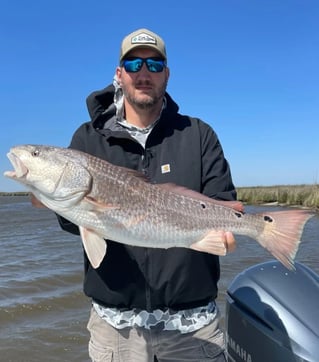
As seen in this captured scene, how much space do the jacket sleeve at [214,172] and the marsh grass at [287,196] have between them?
27741mm

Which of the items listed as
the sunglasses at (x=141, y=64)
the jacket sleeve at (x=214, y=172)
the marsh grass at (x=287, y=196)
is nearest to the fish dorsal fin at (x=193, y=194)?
the jacket sleeve at (x=214, y=172)

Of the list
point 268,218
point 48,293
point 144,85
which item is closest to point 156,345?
point 268,218

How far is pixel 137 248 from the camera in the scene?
383 cm

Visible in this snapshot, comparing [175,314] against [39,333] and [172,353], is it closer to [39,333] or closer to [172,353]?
[172,353]

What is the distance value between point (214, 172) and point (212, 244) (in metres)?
0.70

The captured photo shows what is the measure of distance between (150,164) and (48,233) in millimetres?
18872

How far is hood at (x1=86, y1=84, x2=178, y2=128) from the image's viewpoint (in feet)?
14.0

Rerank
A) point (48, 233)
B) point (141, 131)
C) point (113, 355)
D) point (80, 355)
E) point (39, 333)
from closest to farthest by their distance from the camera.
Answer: point (113, 355) < point (141, 131) < point (80, 355) < point (39, 333) < point (48, 233)

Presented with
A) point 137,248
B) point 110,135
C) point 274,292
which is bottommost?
point 274,292

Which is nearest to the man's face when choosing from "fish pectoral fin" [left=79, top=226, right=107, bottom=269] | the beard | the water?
the beard

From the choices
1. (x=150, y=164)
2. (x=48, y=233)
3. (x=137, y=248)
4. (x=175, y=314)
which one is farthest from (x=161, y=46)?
(x=48, y=233)

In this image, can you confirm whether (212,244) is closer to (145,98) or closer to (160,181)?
(160,181)

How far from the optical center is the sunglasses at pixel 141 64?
4.09 meters

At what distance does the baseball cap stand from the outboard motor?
7.71 feet
